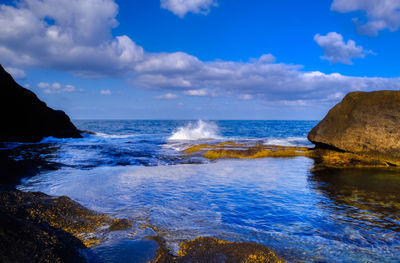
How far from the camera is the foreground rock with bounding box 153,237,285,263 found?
292cm

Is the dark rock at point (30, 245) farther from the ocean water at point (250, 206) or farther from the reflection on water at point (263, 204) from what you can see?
the reflection on water at point (263, 204)

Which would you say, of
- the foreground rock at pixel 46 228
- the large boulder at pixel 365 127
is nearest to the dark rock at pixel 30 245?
the foreground rock at pixel 46 228

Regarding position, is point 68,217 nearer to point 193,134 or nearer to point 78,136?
point 193,134

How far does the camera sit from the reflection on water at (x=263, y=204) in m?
3.67

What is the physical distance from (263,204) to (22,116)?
25899 millimetres

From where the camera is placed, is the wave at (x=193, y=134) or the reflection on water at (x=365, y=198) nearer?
the reflection on water at (x=365, y=198)

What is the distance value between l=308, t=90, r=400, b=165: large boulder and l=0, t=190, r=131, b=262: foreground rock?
1159 cm

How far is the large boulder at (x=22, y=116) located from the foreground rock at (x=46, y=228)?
22688 mm

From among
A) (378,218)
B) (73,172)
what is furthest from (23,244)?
(73,172)

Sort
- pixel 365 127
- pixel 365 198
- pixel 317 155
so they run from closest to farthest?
pixel 365 198, pixel 365 127, pixel 317 155

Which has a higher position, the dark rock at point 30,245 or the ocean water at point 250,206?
the dark rock at point 30,245

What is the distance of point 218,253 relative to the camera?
10.1 feet

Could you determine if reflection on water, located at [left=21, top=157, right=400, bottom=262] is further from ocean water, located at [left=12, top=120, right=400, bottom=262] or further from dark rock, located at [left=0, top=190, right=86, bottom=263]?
dark rock, located at [left=0, top=190, right=86, bottom=263]

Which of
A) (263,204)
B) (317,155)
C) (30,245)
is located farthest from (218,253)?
(317,155)
